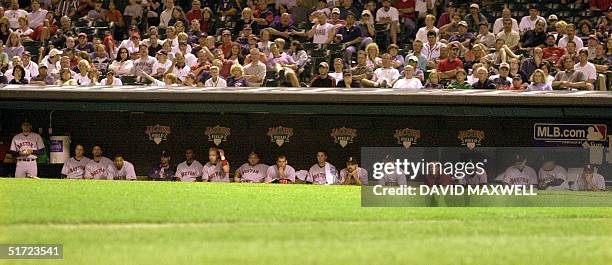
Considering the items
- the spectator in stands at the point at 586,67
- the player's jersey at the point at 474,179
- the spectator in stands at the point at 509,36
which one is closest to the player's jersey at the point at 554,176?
the player's jersey at the point at 474,179

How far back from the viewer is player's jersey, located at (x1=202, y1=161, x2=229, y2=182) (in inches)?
819

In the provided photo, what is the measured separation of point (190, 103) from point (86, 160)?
6.92 ft

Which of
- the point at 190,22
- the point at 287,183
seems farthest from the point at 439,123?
the point at 190,22

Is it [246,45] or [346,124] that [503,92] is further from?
[246,45]

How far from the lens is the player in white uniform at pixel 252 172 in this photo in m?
20.8

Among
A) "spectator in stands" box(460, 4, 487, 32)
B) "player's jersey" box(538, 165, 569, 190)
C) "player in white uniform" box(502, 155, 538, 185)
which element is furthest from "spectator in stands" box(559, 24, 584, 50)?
"player in white uniform" box(502, 155, 538, 185)

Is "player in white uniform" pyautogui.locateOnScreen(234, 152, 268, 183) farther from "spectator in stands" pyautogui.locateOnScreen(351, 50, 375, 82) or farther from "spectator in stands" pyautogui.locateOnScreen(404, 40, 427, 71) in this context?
"spectator in stands" pyautogui.locateOnScreen(404, 40, 427, 71)

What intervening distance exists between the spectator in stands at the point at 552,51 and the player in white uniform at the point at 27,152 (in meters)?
9.08

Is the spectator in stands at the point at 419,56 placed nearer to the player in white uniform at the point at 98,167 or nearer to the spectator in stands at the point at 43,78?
the player in white uniform at the point at 98,167

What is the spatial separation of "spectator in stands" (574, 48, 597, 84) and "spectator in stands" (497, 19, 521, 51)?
1.71m

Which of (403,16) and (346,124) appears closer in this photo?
(346,124)

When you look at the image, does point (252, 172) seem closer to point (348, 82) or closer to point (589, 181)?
point (348, 82)

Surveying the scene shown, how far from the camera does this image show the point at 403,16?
24.5m

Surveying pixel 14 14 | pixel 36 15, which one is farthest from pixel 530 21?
pixel 14 14
